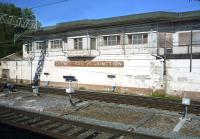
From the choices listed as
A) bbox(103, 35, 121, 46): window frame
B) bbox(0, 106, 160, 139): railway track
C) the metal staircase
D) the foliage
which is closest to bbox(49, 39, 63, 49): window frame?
the metal staircase

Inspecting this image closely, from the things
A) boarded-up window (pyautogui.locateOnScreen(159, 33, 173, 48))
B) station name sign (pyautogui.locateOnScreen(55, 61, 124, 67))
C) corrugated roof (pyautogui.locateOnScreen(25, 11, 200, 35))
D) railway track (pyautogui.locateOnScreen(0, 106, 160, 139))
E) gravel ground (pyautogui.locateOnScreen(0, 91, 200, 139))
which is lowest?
gravel ground (pyautogui.locateOnScreen(0, 91, 200, 139))

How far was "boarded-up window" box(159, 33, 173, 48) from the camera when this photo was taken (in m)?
29.1

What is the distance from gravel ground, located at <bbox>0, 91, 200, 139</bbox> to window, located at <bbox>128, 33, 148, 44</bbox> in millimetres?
12068

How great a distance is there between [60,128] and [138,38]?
20379mm

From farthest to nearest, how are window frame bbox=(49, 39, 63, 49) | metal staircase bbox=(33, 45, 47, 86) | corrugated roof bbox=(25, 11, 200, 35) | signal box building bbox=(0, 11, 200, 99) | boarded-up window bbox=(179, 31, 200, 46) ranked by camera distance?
1. metal staircase bbox=(33, 45, 47, 86)
2. window frame bbox=(49, 39, 63, 49)
3. corrugated roof bbox=(25, 11, 200, 35)
4. boarded-up window bbox=(179, 31, 200, 46)
5. signal box building bbox=(0, 11, 200, 99)

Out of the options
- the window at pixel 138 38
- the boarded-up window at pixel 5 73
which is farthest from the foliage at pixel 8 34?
the window at pixel 138 38

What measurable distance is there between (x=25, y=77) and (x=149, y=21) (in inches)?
852

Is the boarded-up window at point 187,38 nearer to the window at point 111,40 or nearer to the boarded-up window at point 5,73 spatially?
the window at point 111,40

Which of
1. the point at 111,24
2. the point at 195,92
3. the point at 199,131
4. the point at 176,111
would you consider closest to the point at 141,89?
the point at 195,92

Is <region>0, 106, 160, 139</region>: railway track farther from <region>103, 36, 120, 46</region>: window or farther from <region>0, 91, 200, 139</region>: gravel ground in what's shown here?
<region>103, 36, 120, 46</region>: window

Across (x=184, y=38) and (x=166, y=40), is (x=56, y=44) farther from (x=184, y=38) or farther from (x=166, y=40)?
(x=184, y=38)

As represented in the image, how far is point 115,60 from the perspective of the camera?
3122 cm

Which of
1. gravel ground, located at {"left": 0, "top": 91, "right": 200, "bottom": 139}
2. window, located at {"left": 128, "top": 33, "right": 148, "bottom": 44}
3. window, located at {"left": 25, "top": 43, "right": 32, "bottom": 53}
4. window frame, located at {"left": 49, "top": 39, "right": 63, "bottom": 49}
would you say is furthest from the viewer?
window, located at {"left": 25, "top": 43, "right": 32, "bottom": 53}

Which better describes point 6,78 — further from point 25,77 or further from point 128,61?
point 128,61
